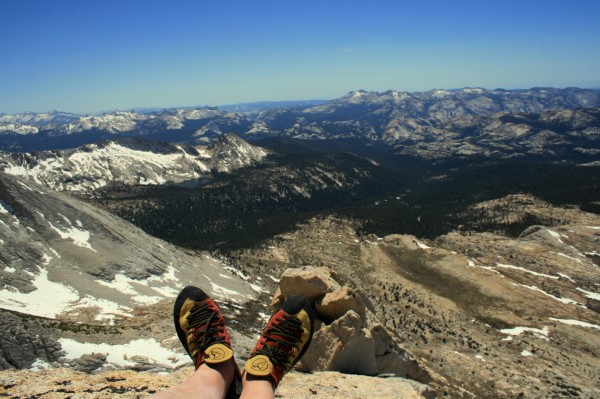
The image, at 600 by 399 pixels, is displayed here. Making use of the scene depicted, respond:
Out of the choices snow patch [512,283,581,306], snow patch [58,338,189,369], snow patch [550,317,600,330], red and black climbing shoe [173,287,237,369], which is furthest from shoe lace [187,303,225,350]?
snow patch [512,283,581,306]

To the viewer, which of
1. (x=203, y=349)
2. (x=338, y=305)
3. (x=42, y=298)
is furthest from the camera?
(x=42, y=298)

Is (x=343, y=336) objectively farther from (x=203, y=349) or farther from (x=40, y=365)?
(x=40, y=365)

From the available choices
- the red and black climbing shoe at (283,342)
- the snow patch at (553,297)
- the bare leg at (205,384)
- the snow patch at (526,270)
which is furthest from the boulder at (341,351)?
the snow patch at (526,270)

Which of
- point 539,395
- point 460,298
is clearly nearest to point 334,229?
point 460,298

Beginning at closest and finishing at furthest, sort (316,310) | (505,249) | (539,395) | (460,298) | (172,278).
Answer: (316,310), (539,395), (172,278), (460,298), (505,249)

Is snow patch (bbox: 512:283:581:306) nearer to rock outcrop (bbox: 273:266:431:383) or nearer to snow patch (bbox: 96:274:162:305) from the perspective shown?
rock outcrop (bbox: 273:266:431:383)

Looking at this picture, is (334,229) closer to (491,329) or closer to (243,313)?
(491,329)

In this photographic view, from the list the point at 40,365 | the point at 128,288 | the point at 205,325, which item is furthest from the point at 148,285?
the point at 205,325
